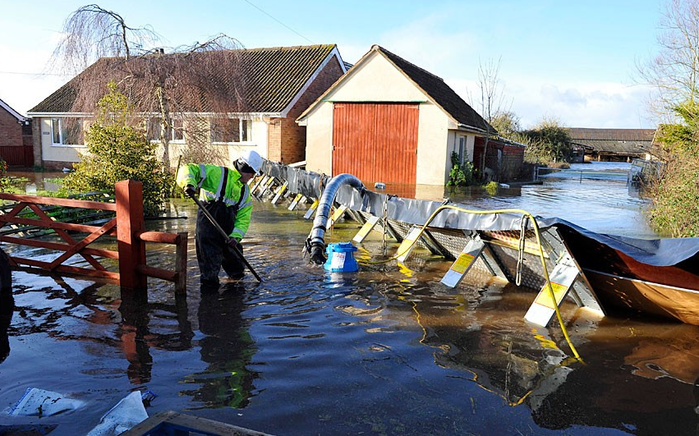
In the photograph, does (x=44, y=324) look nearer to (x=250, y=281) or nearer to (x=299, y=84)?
(x=250, y=281)

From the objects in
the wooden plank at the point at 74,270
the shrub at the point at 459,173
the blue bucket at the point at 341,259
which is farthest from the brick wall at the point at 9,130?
the blue bucket at the point at 341,259

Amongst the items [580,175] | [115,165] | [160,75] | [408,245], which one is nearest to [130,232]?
[408,245]

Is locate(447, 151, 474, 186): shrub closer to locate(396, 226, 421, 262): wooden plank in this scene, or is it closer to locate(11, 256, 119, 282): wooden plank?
locate(396, 226, 421, 262): wooden plank

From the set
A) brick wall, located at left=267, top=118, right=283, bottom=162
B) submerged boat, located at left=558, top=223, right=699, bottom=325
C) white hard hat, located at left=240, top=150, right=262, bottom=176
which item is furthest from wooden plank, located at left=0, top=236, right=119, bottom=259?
brick wall, located at left=267, top=118, right=283, bottom=162

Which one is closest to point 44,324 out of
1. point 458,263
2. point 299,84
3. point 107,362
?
point 107,362

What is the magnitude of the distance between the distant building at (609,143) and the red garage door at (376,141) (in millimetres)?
36780

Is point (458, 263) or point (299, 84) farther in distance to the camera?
point (299, 84)

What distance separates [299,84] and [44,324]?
1973 centimetres

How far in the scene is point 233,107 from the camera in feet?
61.5

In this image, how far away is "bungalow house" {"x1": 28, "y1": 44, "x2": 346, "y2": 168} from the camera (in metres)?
17.2

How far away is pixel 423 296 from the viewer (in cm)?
659

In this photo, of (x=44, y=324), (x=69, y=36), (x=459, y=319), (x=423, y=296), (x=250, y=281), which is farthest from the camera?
(x=69, y=36)

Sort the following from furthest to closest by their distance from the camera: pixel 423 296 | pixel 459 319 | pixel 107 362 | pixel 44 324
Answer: pixel 423 296
pixel 459 319
pixel 44 324
pixel 107 362

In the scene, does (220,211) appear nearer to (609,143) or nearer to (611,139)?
(609,143)
